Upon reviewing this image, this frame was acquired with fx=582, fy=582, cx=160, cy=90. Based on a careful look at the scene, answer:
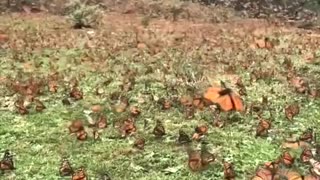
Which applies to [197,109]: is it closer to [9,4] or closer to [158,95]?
[158,95]

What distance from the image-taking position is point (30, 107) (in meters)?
7.76

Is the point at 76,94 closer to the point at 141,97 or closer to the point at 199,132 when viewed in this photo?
the point at 141,97

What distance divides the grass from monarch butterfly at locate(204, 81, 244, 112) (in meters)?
0.20

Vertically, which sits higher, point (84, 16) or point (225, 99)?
point (84, 16)

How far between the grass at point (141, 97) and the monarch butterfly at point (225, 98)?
0.65 feet

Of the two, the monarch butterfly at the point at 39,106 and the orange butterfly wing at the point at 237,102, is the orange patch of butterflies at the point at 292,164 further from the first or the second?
the monarch butterfly at the point at 39,106

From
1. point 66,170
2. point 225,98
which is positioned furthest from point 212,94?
point 66,170

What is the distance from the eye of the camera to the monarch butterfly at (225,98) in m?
7.51

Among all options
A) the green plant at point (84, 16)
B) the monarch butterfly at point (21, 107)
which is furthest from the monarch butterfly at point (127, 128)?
the green plant at point (84, 16)

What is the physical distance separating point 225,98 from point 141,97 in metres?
1.18

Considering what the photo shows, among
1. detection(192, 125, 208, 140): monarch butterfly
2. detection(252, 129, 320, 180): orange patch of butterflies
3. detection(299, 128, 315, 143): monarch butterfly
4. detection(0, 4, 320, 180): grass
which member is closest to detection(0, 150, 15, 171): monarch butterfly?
detection(0, 4, 320, 180): grass

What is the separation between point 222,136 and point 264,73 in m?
2.52

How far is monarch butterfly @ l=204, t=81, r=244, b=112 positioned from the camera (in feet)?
24.6

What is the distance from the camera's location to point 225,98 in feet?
25.2
